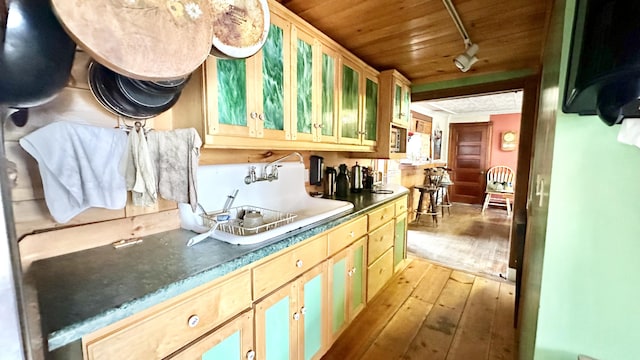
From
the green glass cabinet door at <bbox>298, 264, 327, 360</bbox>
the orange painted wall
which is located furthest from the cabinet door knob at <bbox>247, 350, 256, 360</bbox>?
the orange painted wall

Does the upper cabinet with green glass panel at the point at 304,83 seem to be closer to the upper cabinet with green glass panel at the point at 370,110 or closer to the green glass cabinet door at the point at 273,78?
the green glass cabinet door at the point at 273,78

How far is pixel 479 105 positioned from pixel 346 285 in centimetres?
505

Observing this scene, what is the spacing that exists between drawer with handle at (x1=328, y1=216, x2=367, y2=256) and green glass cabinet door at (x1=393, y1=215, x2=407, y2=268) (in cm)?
81

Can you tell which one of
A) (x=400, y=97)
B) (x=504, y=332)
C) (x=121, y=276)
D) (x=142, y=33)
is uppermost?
(x=400, y=97)

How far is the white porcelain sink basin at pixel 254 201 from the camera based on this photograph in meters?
1.25

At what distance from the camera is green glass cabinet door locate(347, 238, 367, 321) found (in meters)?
1.85

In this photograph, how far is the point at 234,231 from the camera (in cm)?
129

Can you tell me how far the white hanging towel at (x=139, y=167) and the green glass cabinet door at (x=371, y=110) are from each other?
72.1 inches

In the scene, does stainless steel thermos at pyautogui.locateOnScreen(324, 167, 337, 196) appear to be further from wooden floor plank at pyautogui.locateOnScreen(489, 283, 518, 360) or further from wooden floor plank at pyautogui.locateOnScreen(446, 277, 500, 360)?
wooden floor plank at pyautogui.locateOnScreen(489, 283, 518, 360)

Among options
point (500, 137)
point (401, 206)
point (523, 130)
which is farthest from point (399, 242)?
point (500, 137)

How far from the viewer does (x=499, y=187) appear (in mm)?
5371

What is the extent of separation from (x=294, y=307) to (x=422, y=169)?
15.1 ft

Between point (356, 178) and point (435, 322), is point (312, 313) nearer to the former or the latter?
point (435, 322)

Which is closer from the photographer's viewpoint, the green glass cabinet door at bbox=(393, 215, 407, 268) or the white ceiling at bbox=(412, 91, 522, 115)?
the green glass cabinet door at bbox=(393, 215, 407, 268)
